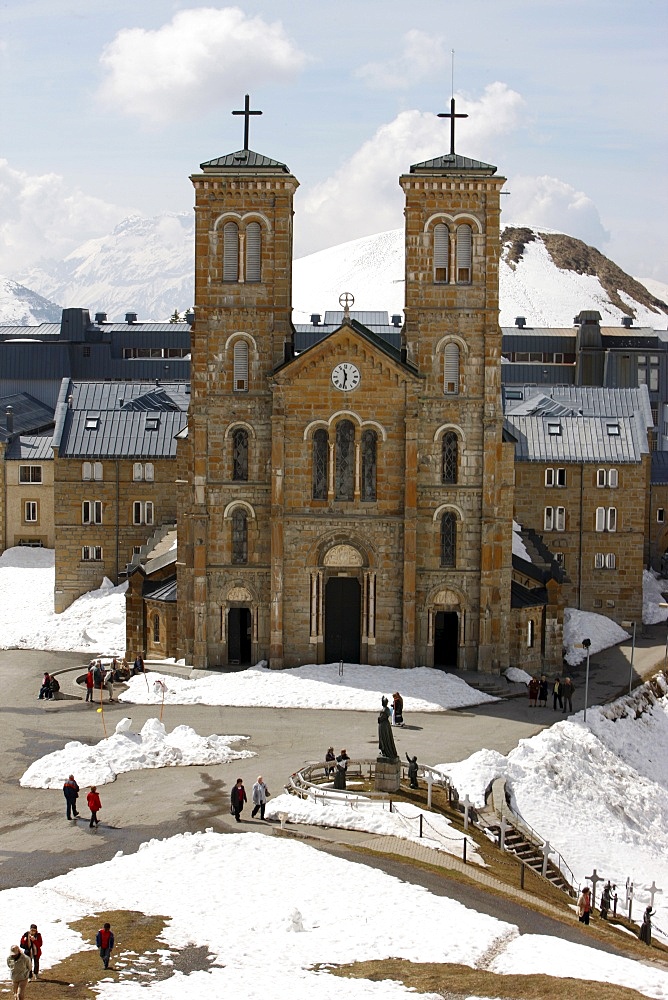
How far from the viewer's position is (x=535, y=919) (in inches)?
1235

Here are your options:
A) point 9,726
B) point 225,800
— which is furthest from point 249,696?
point 225,800

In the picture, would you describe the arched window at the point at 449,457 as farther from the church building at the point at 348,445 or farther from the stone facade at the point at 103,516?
the stone facade at the point at 103,516

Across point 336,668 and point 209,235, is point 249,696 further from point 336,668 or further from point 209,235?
point 209,235

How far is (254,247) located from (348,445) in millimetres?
9774

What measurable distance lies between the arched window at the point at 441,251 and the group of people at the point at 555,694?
716 inches

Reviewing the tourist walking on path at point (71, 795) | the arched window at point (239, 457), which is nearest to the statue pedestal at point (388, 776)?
the tourist walking on path at point (71, 795)

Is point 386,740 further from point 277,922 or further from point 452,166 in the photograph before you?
point 452,166

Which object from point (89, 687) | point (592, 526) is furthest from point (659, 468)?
point (89, 687)

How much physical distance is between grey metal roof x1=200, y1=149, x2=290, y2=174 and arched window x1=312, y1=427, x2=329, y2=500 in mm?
11931

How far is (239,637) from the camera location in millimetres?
59156

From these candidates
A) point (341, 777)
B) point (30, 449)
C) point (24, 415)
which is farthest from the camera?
point (24, 415)

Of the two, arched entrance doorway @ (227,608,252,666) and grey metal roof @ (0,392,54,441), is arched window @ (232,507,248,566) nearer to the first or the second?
arched entrance doorway @ (227,608,252,666)

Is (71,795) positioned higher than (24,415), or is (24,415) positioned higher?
(24,415)

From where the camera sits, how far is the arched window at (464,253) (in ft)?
190
